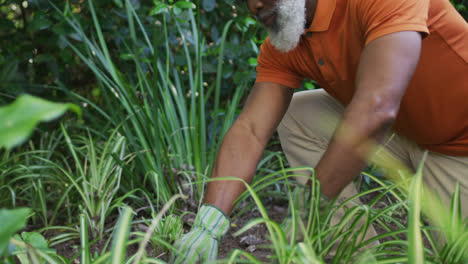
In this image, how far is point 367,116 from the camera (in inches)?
43.7

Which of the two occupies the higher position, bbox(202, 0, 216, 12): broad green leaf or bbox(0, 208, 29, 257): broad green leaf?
bbox(0, 208, 29, 257): broad green leaf

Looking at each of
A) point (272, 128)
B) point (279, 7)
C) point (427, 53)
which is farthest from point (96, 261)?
point (427, 53)

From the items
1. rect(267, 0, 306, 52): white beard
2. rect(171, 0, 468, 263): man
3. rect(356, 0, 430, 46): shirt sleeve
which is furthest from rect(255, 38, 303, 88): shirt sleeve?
rect(356, 0, 430, 46): shirt sleeve

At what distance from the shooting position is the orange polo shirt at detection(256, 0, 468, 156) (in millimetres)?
1450

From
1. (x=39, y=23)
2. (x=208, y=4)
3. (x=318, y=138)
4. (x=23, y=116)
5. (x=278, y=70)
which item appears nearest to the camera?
(x=23, y=116)

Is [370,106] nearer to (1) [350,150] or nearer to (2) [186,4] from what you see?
(1) [350,150]

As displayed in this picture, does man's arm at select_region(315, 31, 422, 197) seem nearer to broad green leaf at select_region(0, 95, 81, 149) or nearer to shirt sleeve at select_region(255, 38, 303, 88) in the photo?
shirt sleeve at select_region(255, 38, 303, 88)

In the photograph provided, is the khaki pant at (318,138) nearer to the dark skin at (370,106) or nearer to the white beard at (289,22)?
the white beard at (289,22)

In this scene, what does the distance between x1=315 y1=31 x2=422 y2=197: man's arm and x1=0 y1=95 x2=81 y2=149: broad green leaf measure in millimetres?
816

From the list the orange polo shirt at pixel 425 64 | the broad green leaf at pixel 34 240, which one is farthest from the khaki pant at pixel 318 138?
the broad green leaf at pixel 34 240

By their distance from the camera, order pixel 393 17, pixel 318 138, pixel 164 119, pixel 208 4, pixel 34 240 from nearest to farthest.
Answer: pixel 34 240
pixel 393 17
pixel 318 138
pixel 164 119
pixel 208 4

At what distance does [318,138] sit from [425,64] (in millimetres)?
528

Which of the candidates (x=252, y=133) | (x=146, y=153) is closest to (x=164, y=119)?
(x=146, y=153)

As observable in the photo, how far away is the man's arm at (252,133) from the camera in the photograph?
1.56 metres
